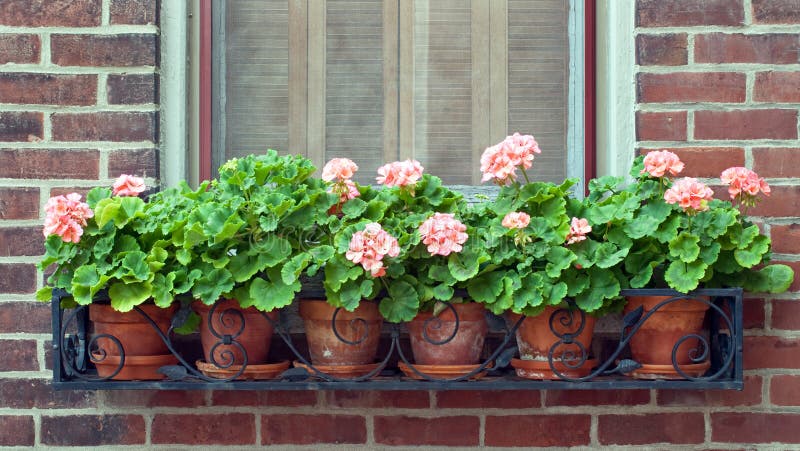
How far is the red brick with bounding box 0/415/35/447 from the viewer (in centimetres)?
236

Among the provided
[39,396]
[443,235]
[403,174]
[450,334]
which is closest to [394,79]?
[403,174]

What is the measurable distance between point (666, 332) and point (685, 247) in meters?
0.21

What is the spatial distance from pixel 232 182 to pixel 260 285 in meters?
0.24

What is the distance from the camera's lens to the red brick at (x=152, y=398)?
236 centimetres

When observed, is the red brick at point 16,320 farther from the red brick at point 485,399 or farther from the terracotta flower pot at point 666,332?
the terracotta flower pot at point 666,332

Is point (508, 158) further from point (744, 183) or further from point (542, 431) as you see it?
point (542, 431)

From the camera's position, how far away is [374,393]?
7.72 feet

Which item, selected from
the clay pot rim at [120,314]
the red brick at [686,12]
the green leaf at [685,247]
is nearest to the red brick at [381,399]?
the clay pot rim at [120,314]

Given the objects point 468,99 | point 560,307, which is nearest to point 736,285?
point 560,307

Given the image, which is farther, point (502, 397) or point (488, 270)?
point (502, 397)

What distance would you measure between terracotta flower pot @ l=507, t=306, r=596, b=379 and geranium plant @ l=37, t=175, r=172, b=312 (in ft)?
2.55

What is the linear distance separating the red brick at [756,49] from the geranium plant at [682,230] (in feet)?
1.05

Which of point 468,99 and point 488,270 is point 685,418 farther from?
point 468,99

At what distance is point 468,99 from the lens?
2.53 meters
